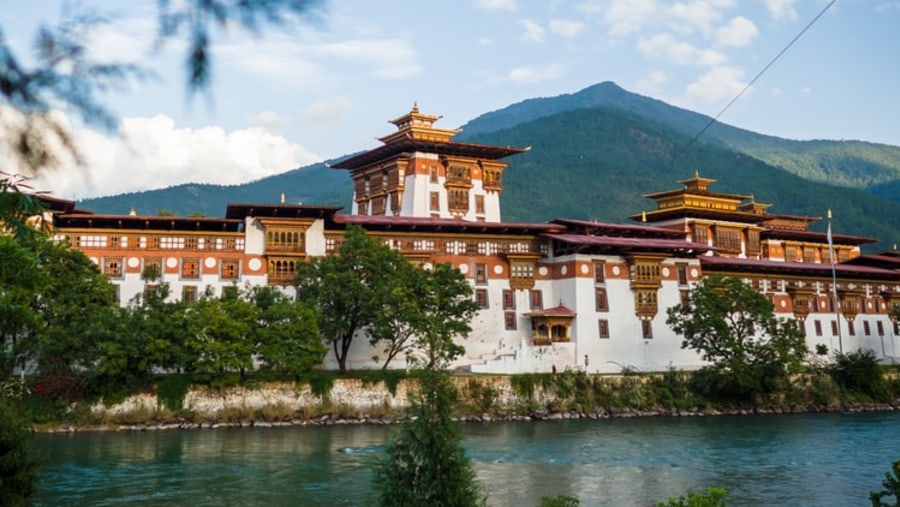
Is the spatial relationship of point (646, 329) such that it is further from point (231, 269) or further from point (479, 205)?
point (231, 269)

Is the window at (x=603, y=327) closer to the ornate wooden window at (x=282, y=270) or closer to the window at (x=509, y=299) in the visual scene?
the window at (x=509, y=299)

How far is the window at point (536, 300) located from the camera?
5578 centimetres

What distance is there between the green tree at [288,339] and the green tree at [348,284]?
1743 mm

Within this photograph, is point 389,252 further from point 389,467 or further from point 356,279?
point 389,467

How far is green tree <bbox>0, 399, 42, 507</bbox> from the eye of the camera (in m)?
16.5

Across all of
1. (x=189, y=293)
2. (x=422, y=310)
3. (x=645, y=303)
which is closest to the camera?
(x=422, y=310)

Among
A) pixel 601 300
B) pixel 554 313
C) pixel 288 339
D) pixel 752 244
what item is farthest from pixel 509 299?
pixel 752 244

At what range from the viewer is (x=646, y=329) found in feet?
186

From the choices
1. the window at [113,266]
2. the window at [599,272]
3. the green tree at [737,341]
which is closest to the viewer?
the window at [113,266]

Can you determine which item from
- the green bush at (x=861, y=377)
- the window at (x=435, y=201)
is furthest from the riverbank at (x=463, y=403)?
the window at (x=435, y=201)

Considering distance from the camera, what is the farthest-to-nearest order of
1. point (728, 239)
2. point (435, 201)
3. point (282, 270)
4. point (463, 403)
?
point (728, 239) < point (435, 201) < point (282, 270) < point (463, 403)

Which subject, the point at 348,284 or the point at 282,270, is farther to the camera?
the point at 282,270

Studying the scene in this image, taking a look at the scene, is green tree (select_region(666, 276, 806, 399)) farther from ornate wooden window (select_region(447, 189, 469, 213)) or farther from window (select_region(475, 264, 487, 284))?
ornate wooden window (select_region(447, 189, 469, 213))

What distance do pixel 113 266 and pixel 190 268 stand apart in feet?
13.2
